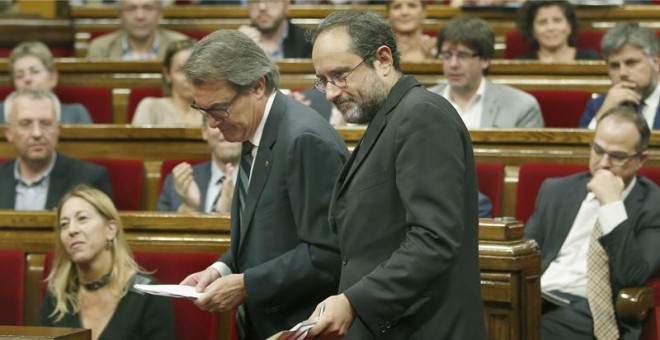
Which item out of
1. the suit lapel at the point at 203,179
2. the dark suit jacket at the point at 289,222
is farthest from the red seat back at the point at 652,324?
the suit lapel at the point at 203,179

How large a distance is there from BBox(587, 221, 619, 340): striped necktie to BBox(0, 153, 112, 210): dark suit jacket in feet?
3.95

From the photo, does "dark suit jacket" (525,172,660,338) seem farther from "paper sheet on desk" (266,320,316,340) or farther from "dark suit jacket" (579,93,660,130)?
"paper sheet on desk" (266,320,316,340)

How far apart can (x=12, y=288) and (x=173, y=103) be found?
3.88 ft

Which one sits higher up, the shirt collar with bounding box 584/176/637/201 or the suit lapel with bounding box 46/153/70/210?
the shirt collar with bounding box 584/176/637/201

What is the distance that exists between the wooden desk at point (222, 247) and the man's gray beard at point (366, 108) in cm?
57

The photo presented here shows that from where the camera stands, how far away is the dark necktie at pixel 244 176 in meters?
1.69

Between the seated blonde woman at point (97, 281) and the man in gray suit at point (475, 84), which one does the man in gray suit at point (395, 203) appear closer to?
the seated blonde woman at point (97, 281)

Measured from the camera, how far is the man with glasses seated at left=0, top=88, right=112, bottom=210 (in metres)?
2.83

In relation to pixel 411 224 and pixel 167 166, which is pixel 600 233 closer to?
pixel 411 224

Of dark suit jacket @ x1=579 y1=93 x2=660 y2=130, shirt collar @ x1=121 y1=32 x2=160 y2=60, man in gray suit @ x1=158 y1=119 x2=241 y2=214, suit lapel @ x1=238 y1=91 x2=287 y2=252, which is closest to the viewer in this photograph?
suit lapel @ x1=238 y1=91 x2=287 y2=252

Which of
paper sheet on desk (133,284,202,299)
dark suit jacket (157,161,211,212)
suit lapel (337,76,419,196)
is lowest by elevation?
dark suit jacket (157,161,211,212)

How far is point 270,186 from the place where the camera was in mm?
1631

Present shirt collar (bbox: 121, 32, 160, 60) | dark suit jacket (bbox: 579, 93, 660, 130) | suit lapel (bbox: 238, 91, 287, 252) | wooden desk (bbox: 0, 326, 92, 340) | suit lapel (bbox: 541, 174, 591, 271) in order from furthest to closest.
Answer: shirt collar (bbox: 121, 32, 160, 60) < dark suit jacket (bbox: 579, 93, 660, 130) < suit lapel (bbox: 541, 174, 591, 271) < suit lapel (bbox: 238, 91, 287, 252) < wooden desk (bbox: 0, 326, 92, 340)

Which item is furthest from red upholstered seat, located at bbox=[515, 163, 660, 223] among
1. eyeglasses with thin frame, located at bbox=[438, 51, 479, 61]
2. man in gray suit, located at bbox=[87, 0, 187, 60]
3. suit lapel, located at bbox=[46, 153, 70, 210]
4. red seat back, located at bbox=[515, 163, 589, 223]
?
man in gray suit, located at bbox=[87, 0, 187, 60]
